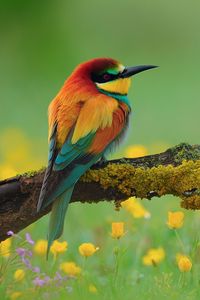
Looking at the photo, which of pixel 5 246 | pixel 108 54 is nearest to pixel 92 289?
pixel 5 246

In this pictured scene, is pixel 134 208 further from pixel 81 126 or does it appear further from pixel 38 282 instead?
pixel 38 282

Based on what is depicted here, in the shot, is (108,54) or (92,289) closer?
(92,289)

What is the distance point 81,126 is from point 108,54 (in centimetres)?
644

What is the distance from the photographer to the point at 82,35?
1059 cm

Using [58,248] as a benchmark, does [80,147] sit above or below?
above

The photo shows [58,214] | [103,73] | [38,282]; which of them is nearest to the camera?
[38,282]

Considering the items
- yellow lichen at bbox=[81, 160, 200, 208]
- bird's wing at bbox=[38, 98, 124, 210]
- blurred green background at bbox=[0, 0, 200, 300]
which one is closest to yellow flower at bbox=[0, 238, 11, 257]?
bird's wing at bbox=[38, 98, 124, 210]

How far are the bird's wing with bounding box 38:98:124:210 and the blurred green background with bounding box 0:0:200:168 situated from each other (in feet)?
8.93

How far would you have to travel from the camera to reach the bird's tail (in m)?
3.51

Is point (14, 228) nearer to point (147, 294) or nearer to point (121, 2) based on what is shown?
point (147, 294)

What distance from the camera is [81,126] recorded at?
3572 millimetres

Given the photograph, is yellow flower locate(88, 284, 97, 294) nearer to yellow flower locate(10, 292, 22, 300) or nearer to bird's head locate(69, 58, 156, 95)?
→ yellow flower locate(10, 292, 22, 300)

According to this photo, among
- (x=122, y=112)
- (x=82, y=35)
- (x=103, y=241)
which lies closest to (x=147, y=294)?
(x=122, y=112)

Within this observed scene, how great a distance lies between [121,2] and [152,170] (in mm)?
8196
